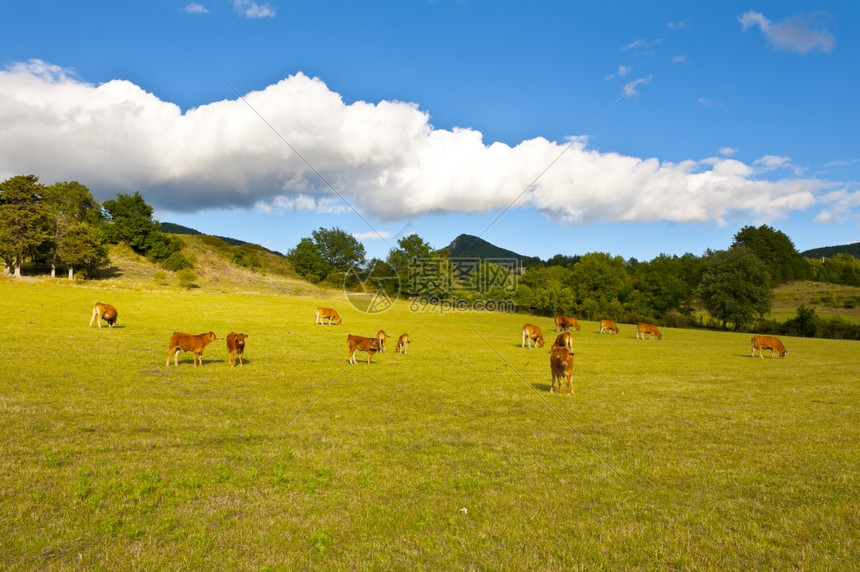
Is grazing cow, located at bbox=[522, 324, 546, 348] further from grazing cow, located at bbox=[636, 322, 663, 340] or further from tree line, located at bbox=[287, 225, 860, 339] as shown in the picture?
tree line, located at bbox=[287, 225, 860, 339]

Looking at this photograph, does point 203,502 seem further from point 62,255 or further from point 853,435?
point 62,255

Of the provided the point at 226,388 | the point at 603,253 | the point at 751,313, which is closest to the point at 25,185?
the point at 226,388

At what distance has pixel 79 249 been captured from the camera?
60.1m

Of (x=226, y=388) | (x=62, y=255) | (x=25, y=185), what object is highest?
(x=25, y=185)

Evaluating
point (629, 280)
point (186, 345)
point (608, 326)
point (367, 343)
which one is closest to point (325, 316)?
point (367, 343)

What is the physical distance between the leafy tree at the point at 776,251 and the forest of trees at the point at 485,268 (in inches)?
11.2

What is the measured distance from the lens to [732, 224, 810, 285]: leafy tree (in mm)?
115938

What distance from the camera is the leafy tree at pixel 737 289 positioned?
66812 mm

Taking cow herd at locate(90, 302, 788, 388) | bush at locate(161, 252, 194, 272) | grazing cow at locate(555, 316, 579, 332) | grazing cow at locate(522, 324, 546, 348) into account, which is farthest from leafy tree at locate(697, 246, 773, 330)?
bush at locate(161, 252, 194, 272)

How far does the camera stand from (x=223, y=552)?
17.6ft

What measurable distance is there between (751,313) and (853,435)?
66.5 meters

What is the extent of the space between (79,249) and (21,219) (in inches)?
276

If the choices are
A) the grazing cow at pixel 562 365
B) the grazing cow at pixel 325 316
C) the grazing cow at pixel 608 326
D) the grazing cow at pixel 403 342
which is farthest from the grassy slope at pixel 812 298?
the grazing cow at pixel 562 365

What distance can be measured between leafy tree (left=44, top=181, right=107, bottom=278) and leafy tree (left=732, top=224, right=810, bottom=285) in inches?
5559
